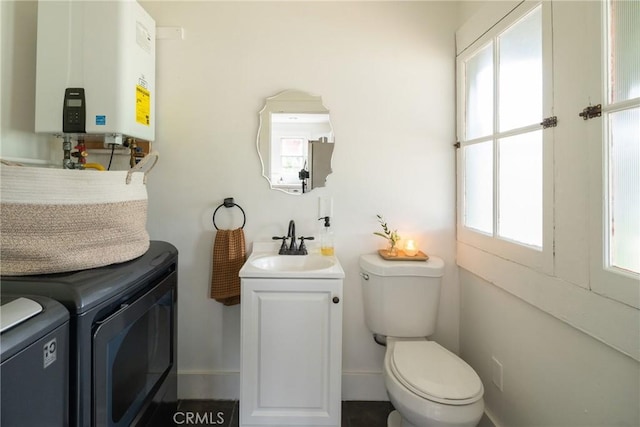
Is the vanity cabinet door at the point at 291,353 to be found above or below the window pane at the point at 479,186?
below

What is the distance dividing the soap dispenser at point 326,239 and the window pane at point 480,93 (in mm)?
932

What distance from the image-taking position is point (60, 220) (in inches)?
32.9

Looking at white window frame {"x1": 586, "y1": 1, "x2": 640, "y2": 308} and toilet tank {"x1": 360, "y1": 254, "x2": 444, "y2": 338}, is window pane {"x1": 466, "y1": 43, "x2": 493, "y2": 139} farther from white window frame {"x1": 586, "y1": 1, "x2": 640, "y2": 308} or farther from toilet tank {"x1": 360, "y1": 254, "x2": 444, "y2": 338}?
toilet tank {"x1": 360, "y1": 254, "x2": 444, "y2": 338}

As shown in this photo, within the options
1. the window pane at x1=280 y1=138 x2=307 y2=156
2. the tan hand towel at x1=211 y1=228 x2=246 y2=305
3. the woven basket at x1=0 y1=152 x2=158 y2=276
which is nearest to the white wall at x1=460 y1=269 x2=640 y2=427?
the window pane at x1=280 y1=138 x2=307 y2=156

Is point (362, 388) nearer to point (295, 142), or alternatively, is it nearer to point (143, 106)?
point (295, 142)

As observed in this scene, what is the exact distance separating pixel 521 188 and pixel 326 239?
0.97 meters

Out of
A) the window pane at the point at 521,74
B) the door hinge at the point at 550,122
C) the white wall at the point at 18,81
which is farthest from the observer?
the white wall at the point at 18,81

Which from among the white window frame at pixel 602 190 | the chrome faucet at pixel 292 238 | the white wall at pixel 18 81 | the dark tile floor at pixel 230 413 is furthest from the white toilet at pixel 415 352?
the white wall at pixel 18 81

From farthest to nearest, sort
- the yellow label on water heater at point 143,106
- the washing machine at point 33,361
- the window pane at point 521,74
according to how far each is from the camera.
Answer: the yellow label on water heater at point 143,106, the window pane at point 521,74, the washing machine at point 33,361

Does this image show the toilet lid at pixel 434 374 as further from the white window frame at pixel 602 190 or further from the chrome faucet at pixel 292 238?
the chrome faucet at pixel 292 238

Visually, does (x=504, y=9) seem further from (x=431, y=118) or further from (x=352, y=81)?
(x=352, y=81)

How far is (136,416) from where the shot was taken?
3.24 ft

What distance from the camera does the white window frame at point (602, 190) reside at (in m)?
0.81

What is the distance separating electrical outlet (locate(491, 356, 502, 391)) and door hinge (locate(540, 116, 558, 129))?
3.51 feet
